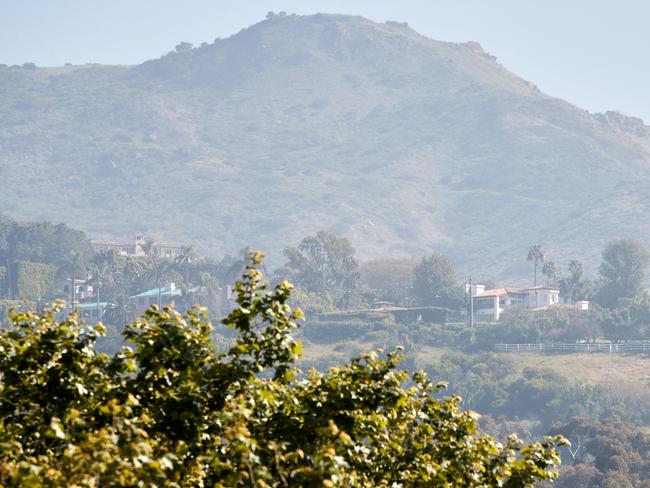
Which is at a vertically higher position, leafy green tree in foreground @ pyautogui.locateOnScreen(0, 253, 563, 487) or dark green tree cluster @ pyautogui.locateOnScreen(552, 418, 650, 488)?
leafy green tree in foreground @ pyautogui.locateOnScreen(0, 253, 563, 487)

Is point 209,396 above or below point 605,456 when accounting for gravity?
above

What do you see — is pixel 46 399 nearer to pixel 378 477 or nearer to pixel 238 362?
pixel 238 362

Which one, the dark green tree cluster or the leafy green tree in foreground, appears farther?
the dark green tree cluster

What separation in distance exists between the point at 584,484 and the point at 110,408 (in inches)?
3700

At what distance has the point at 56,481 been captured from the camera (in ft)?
63.2

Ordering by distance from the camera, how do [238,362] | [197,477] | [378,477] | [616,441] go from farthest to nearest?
[616,441] → [378,477] → [238,362] → [197,477]

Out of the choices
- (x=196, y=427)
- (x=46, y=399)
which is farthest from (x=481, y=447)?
(x=46, y=399)

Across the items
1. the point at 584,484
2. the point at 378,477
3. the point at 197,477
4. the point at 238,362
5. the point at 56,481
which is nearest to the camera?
the point at 56,481

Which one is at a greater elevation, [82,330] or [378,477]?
[82,330]

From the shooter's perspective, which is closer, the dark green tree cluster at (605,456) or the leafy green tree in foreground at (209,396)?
the leafy green tree in foreground at (209,396)

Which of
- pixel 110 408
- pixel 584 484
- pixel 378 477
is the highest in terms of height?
pixel 110 408

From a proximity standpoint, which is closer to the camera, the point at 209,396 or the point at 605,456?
the point at 209,396

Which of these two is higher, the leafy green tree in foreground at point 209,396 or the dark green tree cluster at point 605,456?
the leafy green tree in foreground at point 209,396

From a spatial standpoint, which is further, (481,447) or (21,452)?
(481,447)
